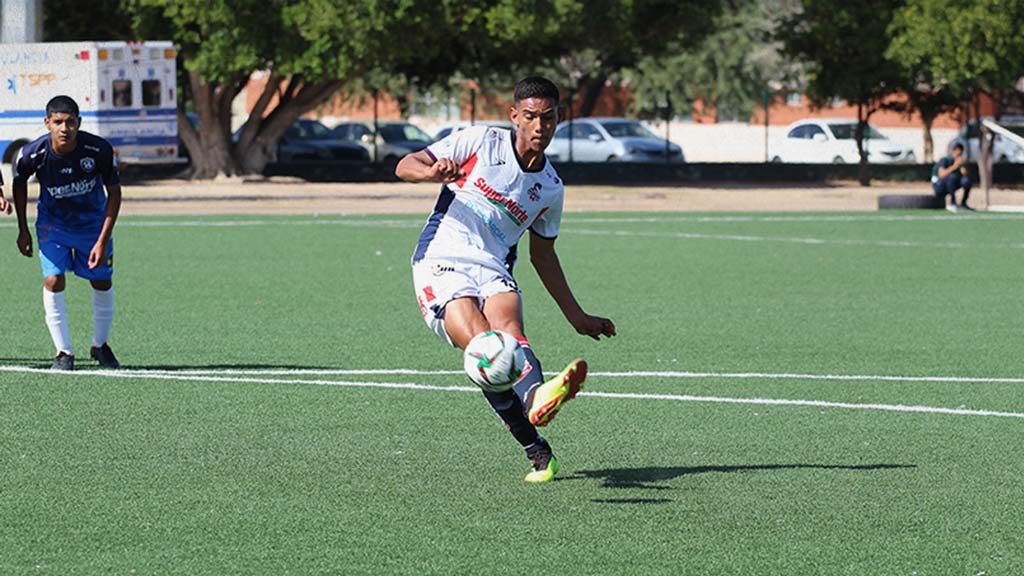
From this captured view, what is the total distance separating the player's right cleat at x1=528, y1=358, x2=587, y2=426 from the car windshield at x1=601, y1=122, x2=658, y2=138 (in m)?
44.2

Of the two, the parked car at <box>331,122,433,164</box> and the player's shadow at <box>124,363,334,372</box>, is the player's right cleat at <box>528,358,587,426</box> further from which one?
the parked car at <box>331,122,433,164</box>

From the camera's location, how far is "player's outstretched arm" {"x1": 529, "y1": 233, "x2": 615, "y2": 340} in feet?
27.1

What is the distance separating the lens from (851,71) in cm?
4359

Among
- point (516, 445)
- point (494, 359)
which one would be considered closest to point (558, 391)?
point (494, 359)

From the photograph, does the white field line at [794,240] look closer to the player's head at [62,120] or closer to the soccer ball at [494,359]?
the player's head at [62,120]

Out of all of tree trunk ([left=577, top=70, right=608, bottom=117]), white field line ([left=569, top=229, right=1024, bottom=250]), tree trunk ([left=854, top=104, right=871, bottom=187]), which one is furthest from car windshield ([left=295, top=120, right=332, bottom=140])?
white field line ([left=569, top=229, right=1024, bottom=250])

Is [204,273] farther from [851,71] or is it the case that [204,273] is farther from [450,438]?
[851,71]

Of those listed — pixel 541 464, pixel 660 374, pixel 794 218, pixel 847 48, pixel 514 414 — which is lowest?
pixel 794 218

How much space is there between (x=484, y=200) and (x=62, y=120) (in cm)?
420

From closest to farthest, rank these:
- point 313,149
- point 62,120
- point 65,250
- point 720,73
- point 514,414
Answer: point 514,414 → point 62,120 → point 65,250 → point 313,149 → point 720,73

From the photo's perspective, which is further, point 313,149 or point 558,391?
point 313,149

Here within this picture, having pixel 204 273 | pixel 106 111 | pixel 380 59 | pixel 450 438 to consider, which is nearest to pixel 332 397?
pixel 450 438

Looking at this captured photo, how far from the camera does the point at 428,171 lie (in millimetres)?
7332

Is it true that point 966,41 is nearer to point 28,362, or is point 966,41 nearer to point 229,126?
point 229,126
